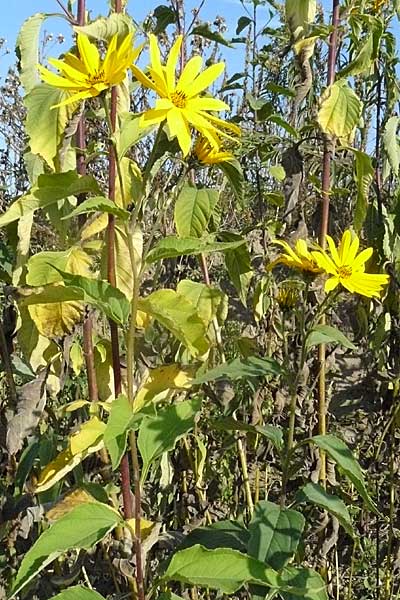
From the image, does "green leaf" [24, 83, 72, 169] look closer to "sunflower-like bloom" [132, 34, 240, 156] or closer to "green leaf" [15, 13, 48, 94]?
"green leaf" [15, 13, 48, 94]

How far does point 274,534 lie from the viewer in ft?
3.94

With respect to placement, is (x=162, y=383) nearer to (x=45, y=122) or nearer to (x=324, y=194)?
(x=45, y=122)

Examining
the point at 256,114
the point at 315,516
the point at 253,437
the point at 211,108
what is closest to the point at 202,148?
the point at 211,108

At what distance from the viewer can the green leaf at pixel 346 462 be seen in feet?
3.74

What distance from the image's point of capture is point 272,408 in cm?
204

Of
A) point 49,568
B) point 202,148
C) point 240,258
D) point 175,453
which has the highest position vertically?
point 202,148

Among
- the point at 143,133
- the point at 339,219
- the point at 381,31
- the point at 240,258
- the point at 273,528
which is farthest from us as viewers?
the point at 339,219

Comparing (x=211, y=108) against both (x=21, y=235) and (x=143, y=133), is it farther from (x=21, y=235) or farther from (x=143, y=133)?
(x=21, y=235)

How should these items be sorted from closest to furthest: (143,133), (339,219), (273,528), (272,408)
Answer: (143,133)
(273,528)
(272,408)
(339,219)

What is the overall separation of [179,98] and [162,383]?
1.32 ft

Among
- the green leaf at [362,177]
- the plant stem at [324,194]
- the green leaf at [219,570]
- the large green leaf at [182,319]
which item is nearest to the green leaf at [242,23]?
the plant stem at [324,194]

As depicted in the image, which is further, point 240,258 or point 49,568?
point 49,568

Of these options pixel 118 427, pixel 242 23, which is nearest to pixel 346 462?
pixel 118 427

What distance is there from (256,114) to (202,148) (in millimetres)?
570
